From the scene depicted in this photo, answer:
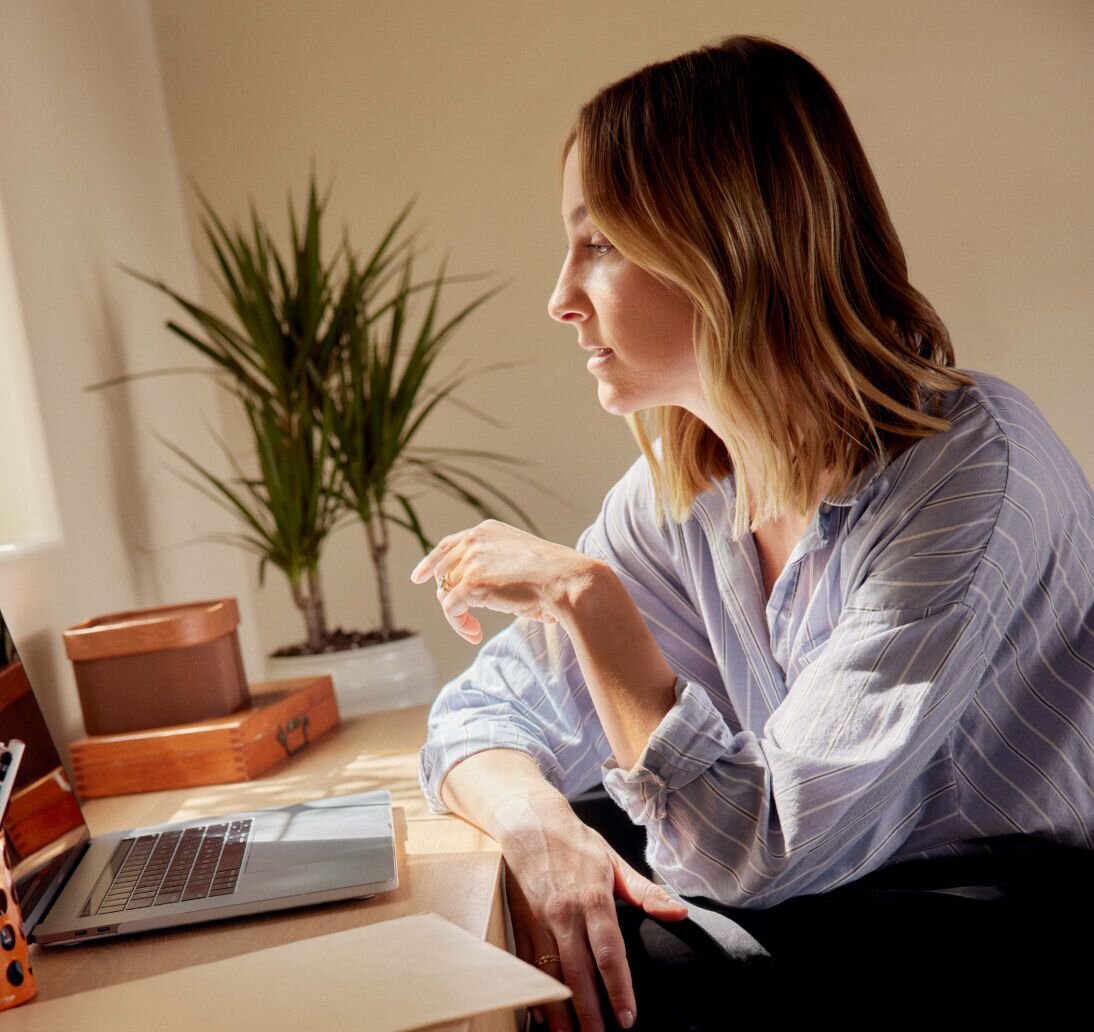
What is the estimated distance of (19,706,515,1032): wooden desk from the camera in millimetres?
977

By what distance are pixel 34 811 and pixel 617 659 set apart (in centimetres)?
60

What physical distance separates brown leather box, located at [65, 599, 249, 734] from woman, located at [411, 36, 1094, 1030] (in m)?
0.48

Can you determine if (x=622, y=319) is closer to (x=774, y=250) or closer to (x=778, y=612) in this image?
(x=774, y=250)

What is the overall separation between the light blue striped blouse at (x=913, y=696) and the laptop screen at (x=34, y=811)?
395 mm

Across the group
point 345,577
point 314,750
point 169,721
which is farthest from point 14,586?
point 345,577

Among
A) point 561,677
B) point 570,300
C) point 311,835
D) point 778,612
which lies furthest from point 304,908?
point 570,300

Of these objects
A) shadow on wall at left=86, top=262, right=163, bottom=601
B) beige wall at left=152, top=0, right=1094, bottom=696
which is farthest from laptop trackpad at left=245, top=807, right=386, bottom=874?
beige wall at left=152, top=0, right=1094, bottom=696

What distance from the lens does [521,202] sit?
3.29 meters

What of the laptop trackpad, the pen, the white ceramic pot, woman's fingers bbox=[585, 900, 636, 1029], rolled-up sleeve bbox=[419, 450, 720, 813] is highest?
the pen

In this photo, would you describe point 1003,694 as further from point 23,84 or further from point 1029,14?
point 1029,14

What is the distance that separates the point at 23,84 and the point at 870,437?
1.63m

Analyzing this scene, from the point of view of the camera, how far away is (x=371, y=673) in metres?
2.40

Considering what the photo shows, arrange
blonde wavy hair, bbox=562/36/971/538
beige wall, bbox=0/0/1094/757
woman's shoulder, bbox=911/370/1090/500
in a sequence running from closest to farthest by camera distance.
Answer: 1. woman's shoulder, bbox=911/370/1090/500
2. blonde wavy hair, bbox=562/36/971/538
3. beige wall, bbox=0/0/1094/757

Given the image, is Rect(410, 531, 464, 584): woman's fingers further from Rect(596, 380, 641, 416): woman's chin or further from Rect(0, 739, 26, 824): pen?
Rect(0, 739, 26, 824): pen
